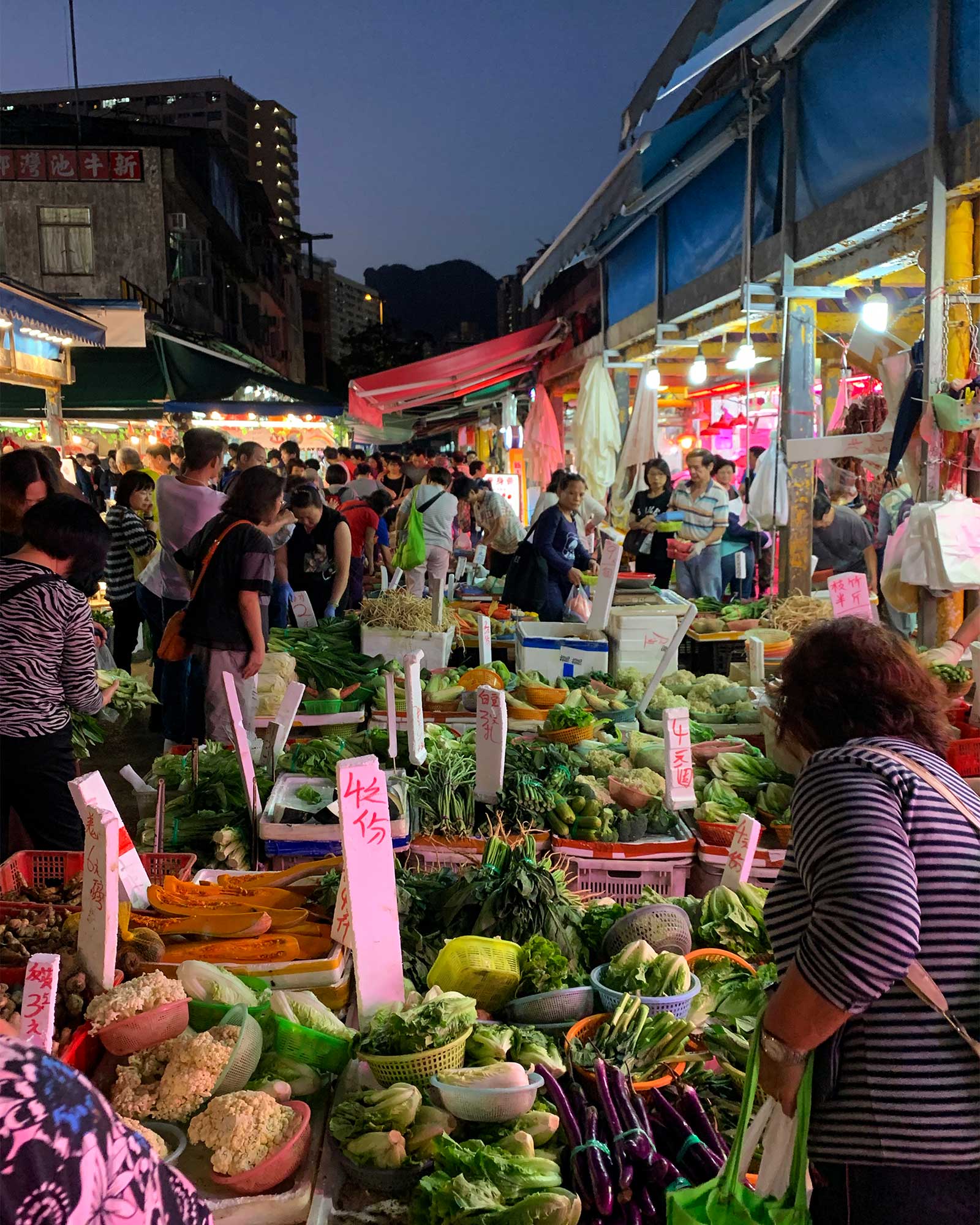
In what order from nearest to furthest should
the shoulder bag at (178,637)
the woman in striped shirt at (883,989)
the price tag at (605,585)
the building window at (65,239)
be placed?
the woman in striped shirt at (883,989) < the shoulder bag at (178,637) < the price tag at (605,585) < the building window at (65,239)

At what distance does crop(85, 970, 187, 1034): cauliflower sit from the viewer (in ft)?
7.88

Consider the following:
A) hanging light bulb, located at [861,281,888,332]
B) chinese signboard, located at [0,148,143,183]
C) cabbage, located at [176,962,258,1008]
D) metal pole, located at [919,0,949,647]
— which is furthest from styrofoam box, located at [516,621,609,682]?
chinese signboard, located at [0,148,143,183]

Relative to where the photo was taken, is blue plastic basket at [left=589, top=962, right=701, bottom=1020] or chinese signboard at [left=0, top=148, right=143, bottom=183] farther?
chinese signboard at [left=0, top=148, right=143, bottom=183]

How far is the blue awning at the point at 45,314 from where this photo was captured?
8984mm

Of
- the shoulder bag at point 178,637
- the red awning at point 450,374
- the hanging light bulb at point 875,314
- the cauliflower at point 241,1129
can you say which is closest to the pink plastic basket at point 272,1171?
the cauliflower at point 241,1129

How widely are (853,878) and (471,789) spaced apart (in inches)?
103

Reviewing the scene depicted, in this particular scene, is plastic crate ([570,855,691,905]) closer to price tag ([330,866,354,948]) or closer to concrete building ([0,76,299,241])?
price tag ([330,866,354,948])

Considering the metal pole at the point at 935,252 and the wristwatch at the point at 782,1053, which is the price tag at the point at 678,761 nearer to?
the wristwatch at the point at 782,1053

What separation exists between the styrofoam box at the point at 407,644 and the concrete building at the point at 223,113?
2874 centimetres

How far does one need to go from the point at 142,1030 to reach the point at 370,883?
63cm

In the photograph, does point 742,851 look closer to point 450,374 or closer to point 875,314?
point 875,314

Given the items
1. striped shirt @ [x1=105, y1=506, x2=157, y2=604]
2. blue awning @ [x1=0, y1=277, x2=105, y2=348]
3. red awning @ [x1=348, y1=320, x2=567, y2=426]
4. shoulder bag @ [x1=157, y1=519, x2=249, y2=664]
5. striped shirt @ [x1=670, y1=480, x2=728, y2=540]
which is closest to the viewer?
shoulder bag @ [x1=157, y1=519, x2=249, y2=664]

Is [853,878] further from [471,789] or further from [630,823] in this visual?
[471,789]

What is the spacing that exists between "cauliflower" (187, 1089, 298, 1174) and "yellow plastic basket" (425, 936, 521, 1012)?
0.65 m
